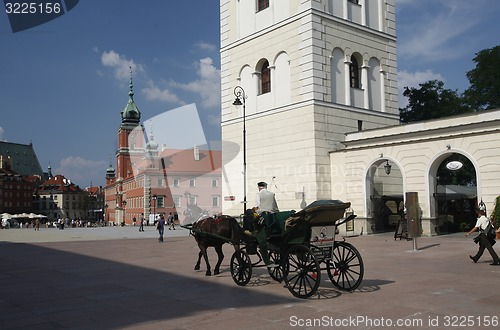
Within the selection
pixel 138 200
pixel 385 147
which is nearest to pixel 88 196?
pixel 138 200

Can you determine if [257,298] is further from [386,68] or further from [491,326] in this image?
[386,68]

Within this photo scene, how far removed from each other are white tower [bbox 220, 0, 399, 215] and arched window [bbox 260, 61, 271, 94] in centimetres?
7

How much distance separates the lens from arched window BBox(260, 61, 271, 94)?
104 feet

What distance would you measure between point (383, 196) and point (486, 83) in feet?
67.8

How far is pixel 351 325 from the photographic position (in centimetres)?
658

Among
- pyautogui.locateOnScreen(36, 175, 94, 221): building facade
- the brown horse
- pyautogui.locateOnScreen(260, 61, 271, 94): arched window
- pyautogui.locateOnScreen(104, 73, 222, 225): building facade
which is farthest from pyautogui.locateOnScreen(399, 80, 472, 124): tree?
pyautogui.locateOnScreen(36, 175, 94, 221): building facade

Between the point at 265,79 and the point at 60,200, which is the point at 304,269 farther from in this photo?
the point at 60,200

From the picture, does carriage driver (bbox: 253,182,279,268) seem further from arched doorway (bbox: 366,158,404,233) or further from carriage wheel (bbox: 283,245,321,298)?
arched doorway (bbox: 366,158,404,233)

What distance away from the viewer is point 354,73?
3150 cm

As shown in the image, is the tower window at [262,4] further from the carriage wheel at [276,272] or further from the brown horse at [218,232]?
the carriage wheel at [276,272]

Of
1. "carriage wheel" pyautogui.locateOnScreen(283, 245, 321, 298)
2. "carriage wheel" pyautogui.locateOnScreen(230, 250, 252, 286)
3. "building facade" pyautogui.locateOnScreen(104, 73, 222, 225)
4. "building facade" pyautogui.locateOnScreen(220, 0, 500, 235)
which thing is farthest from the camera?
"building facade" pyautogui.locateOnScreen(104, 73, 222, 225)

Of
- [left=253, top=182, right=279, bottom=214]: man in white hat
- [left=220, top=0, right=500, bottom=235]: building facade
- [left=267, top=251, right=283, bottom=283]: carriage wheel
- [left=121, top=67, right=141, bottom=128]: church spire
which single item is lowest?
[left=267, top=251, right=283, bottom=283]: carriage wheel

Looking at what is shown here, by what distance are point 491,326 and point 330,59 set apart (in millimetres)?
24751

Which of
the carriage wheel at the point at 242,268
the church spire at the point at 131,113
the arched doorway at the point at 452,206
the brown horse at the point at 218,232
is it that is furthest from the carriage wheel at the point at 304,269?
the church spire at the point at 131,113
